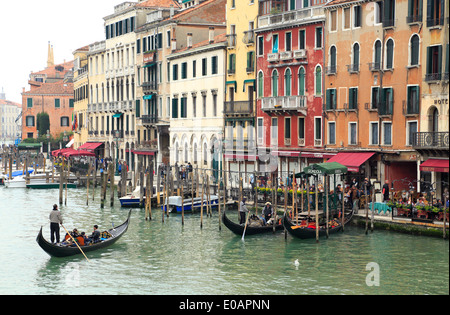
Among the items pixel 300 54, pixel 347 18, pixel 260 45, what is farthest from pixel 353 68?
pixel 260 45

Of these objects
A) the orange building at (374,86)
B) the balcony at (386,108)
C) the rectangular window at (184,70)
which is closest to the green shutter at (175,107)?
the rectangular window at (184,70)

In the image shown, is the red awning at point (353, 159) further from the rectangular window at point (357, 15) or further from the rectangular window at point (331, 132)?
the rectangular window at point (357, 15)

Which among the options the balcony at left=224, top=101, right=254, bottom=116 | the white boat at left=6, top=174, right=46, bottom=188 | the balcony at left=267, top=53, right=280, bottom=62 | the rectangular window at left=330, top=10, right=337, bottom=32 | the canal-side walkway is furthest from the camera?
the white boat at left=6, top=174, right=46, bottom=188

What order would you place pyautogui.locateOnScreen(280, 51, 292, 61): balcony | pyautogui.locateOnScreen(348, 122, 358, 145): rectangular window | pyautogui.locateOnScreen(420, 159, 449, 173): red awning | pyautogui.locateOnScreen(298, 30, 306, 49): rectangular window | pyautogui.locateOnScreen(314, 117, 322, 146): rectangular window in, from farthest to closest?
pyautogui.locateOnScreen(280, 51, 292, 61): balcony
pyautogui.locateOnScreen(298, 30, 306, 49): rectangular window
pyautogui.locateOnScreen(314, 117, 322, 146): rectangular window
pyautogui.locateOnScreen(348, 122, 358, 145): rectangular window
pyautogui.locateOnScreen(420, 159, 449, 173): red awning

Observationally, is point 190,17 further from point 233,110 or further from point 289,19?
A: point 289,19

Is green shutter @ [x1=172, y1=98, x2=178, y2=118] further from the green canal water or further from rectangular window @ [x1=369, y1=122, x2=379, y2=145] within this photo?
the green canal water

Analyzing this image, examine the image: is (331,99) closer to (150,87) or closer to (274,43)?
(274,43)

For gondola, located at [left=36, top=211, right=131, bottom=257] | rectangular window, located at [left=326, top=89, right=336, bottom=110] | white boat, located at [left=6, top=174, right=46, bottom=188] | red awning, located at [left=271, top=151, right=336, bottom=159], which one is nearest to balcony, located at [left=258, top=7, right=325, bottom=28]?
rectangular window, located at [left=326, top=89, right=336, bottom=110]

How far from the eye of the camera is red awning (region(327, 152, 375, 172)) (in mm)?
31094

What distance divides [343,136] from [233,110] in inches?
353

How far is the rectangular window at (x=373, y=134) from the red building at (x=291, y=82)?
2.48 m

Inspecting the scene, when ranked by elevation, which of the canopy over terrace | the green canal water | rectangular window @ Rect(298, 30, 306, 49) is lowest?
the green canal water

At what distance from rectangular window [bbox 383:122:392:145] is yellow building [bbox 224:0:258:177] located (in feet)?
29.4

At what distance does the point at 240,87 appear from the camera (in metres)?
40.6
